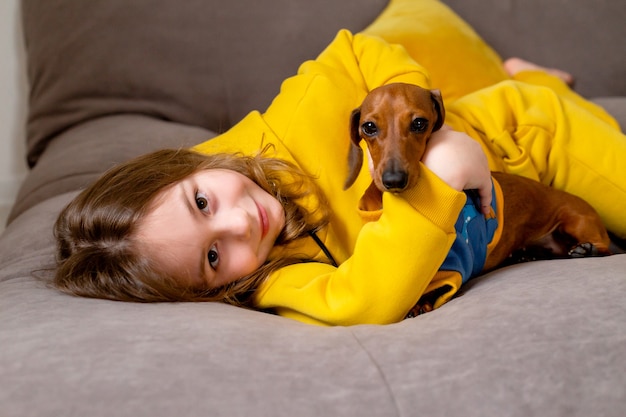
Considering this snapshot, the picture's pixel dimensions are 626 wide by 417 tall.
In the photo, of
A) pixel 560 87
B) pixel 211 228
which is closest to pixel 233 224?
pixel 211 228

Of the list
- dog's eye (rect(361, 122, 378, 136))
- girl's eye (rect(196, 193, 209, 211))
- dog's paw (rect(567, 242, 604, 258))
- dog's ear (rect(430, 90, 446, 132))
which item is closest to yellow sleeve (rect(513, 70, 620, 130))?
dog's paw (rect(567, 242, 604, 258))

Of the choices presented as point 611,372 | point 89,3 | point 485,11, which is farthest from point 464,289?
point 89,3

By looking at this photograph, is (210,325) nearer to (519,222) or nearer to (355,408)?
(355,408)

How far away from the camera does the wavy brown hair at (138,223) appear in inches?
44.2

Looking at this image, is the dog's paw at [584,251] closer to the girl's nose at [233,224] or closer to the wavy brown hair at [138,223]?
the wavy brown hair at [138,223]

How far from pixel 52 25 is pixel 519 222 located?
1.70 meters

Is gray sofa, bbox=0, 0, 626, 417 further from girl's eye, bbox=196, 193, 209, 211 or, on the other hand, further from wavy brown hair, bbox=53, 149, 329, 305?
girl's eye, bbox=196, 193, 209, 211

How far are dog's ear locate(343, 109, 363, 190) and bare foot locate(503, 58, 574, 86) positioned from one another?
3.47ft

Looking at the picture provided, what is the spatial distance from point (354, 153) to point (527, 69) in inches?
41.7

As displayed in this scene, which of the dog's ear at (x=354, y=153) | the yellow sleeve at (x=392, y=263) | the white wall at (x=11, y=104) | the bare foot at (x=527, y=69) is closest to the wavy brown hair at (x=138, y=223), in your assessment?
the dog's ear at (x=354, y=153)

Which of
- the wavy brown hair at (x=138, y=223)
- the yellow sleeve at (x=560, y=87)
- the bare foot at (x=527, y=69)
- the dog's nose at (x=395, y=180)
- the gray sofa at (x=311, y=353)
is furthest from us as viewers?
the bare foot at (x=527, y=69)

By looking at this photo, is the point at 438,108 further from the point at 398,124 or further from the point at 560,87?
the point at 560,87

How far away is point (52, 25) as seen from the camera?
219 centimetres

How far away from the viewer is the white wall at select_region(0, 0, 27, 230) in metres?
2.61
